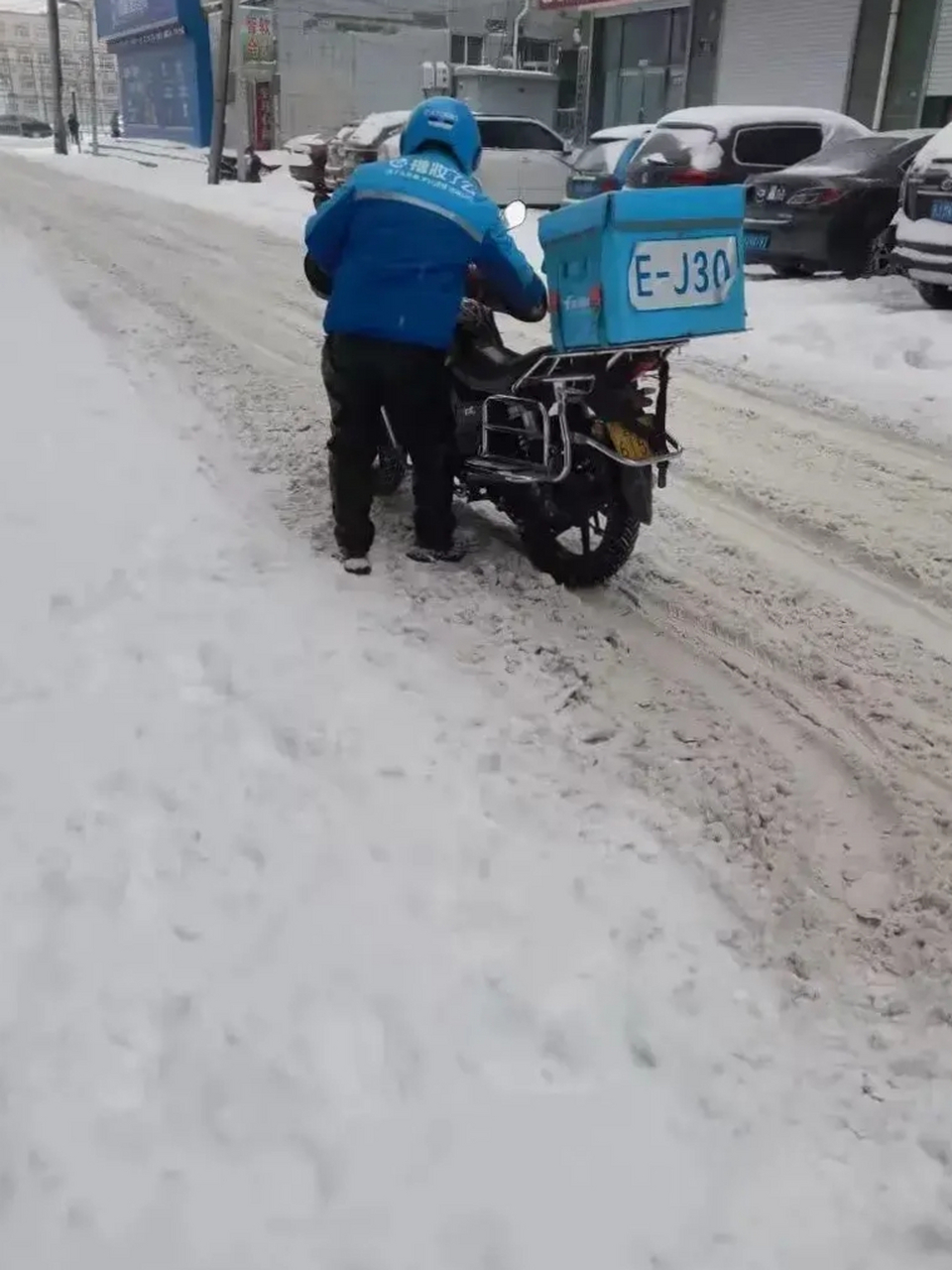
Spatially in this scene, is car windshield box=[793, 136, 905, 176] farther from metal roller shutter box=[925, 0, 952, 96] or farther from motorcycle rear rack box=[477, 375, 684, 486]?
metal roller shutter box=[925, 0, 952, 96]

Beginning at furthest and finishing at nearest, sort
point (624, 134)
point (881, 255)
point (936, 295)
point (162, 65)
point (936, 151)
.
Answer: point (162, 65)
point (624, 134)
point (881, 255)
point (936, 295)
point (936, 151)

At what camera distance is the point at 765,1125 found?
2328 mm

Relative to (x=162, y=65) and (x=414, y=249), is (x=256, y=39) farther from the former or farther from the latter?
(x=414, y=249)

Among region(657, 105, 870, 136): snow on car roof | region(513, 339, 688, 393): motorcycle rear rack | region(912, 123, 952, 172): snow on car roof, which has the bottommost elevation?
region(513, 339, 688, 393): motorcycle rear rack

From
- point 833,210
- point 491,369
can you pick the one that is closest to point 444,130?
point 491,369

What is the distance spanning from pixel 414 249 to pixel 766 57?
23.4 m

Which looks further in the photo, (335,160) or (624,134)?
(335,160)

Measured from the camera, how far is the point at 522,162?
1906cm

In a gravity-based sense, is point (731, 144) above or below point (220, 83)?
below

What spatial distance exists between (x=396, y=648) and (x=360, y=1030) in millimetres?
1868

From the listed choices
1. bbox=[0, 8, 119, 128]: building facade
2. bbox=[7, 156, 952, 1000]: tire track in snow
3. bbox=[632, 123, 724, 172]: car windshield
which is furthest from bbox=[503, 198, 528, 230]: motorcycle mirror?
bbox=[0, 8, 119, 128]: building facade

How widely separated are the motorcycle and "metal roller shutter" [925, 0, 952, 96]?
734 inches

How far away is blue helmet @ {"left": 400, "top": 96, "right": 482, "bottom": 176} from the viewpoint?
4422 mm

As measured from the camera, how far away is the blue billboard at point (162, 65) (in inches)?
1507
